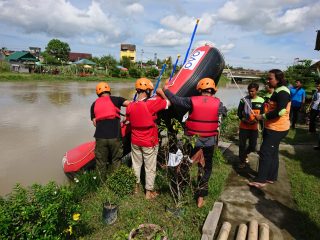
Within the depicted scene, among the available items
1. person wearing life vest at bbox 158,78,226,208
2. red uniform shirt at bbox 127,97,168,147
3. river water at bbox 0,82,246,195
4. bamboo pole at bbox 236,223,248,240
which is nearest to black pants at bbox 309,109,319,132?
person wearing life vest at bbox 158,78,226,208

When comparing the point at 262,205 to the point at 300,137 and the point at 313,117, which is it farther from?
the point at 313,117

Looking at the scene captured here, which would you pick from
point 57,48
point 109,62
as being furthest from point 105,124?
point 57,48

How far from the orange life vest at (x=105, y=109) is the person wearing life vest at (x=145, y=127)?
1.50ft

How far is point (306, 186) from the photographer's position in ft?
14.4

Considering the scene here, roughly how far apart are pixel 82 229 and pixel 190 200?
149cm

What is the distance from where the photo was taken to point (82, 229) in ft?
10.0

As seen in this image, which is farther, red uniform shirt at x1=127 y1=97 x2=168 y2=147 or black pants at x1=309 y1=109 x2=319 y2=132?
black pants at x1=309 y1=109 x2=319 y2=132

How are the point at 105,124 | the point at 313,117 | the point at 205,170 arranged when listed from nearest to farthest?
the point at 205,170 → the point at 105,124 → the point at 313,117

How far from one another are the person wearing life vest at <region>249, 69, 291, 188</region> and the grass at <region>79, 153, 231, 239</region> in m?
0.79

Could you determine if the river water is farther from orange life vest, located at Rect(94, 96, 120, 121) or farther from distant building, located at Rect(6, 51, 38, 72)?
distant building, located at Rect(6, 51, 38, 72)

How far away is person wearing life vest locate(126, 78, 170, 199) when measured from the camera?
3576 millimetres

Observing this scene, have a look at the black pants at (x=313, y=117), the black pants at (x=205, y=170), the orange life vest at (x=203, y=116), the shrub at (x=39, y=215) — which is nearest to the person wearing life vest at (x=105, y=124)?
the orange life vest at (x=203, y=116)

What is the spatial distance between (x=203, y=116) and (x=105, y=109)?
4.99 ft

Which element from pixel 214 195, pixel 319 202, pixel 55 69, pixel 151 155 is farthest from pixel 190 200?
pixel 55 69
